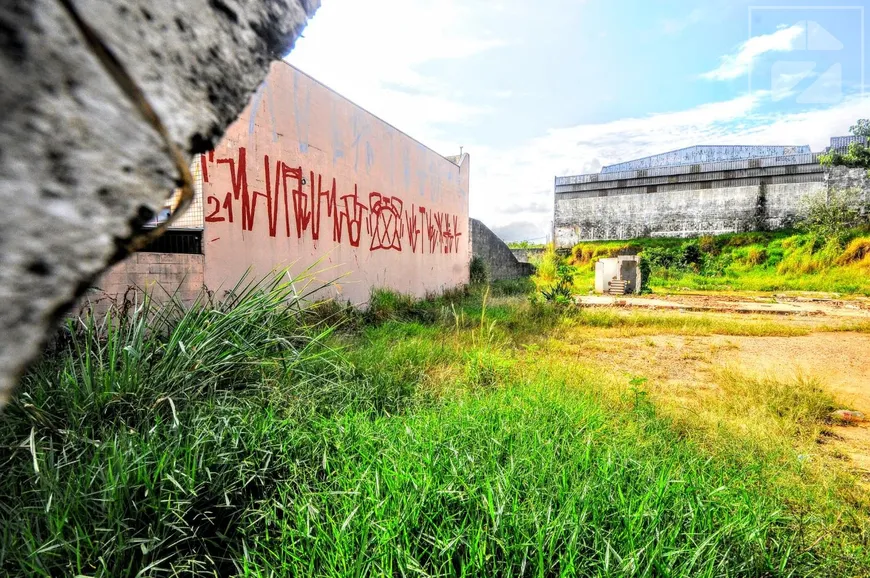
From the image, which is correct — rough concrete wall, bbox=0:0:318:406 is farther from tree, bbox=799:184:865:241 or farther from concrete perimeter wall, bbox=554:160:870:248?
concrete perimeter wall, bbox=554:160:870:248

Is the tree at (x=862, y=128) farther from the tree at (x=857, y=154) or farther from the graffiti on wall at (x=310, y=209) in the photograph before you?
the graffiti on wall at (x=310, y=209)

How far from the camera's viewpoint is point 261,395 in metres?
2.26

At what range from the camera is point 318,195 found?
16.8 ft

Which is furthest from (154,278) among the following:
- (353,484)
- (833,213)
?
(833,213)

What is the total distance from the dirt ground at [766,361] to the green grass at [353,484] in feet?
4.06

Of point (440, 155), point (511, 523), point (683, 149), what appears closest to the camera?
point (511, 523)

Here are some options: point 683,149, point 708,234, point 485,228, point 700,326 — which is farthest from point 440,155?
point 683,149

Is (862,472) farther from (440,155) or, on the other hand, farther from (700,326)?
(440,155)

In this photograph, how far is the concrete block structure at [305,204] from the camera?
147 inches

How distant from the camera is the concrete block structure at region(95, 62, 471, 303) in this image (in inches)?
147

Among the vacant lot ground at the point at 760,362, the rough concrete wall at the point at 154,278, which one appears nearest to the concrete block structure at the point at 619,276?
the vacant lot ground at the point at 760,362

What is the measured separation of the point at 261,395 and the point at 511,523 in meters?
1.49

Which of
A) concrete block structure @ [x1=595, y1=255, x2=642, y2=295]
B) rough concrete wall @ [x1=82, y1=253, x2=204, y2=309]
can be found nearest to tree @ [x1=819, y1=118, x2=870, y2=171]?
concrete block structure @ [x1=595, y1=255, x2=642, y2=295]

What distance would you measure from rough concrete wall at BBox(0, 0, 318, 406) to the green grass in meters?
1.10
